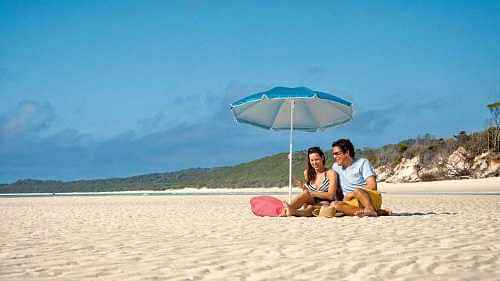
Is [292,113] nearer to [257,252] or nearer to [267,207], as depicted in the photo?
[267,207]

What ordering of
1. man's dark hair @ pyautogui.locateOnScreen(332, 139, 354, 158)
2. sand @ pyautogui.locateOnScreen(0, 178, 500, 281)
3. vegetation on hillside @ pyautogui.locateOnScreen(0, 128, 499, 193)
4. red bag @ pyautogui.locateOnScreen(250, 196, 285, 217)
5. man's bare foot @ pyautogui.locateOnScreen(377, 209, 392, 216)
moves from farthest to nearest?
1. vegetation on hillside @ pyautogui.locateOnScreen(0, 128, 499, 193)
2. red bag @ pyautogui.locateOnScreen(250, 196, 285, 217)
3. man's bare foot @ pyautogui.locateOnScreen(377, 209, 392, 216)
4. man's dark hair @ pyautogui.locateOnScreen(332, 139, 354, 158)
5. sand @ pyautogui.locateOnScreen(0, 178, 500, 281)

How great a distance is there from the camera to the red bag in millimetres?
10438

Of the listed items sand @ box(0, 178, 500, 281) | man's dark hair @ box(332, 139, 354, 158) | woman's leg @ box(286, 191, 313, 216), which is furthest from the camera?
woman's leg @ box(286, 191, 313, 216)

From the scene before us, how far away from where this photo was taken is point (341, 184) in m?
10.1

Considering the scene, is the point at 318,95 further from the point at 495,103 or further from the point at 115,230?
the point at 495,103

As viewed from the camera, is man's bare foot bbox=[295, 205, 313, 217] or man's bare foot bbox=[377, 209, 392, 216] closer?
man's bare foot bbox=[295, 205, 313, 217]

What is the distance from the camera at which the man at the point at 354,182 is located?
9695 millimetres

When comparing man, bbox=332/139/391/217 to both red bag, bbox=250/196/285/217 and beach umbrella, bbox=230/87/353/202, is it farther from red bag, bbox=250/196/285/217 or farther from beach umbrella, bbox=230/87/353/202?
beach umbrella, bbox=230/87/353/202

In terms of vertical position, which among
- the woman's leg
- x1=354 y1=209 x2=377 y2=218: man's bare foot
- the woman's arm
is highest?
the woman's arm

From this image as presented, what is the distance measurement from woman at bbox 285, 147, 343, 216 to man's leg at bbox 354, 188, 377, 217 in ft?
1.22

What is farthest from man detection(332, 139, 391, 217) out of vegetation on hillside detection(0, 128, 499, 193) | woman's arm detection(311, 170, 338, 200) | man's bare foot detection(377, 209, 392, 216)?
vegetation on hillside detection(0, 128, 499, 193)

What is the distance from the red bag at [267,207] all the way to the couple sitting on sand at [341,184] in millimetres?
270

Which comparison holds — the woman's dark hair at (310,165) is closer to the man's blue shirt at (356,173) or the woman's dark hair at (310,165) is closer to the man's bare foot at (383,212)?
the man's blue shirt at (356,173)

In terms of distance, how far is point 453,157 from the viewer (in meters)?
36.9
